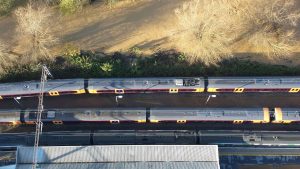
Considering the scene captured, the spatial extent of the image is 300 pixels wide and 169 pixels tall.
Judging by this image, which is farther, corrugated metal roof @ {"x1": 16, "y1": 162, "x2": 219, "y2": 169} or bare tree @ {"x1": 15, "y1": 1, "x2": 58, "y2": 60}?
bare tree @ {"x1": 15, "y1": 1, "x2": 58, "y2": 60}

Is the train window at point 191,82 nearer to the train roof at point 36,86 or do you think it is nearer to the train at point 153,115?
the train at point 153,115

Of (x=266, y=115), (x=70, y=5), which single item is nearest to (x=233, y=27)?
(x=266, y=115)

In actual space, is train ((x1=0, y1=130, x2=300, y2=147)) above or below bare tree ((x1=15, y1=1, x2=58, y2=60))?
below

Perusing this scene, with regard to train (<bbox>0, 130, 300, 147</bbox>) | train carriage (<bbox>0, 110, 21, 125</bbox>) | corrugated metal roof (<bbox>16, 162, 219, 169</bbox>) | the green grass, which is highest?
the green grass

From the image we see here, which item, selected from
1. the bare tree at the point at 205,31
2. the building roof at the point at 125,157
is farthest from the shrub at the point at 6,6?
the bare tree at the point at 205,31

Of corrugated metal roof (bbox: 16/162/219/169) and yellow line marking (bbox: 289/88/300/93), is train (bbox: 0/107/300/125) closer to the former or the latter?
yellow line marking (bbox: 289/88/300/93)

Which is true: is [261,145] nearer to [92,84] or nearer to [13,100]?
[92,84]

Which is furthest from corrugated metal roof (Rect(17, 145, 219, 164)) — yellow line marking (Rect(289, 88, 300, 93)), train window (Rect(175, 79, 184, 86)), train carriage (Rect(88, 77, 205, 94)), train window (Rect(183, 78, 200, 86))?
yellow line marking (Rect(289, 88, 300, 93))

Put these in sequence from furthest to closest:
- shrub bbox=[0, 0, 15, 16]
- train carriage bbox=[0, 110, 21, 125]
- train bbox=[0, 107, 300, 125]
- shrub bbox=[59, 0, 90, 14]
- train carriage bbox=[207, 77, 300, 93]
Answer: shrub bbox=[59, 0, 90, 14] < shrub bbox=[0, 0, 15, 16] < train carriage bbox=[207, 77, 300, 93] < train bbox=[0, 107, 300, 125] < train carriage bbox=[0, 110, 21, 125]

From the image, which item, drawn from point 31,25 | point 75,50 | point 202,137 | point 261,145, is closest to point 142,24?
point 75,50
